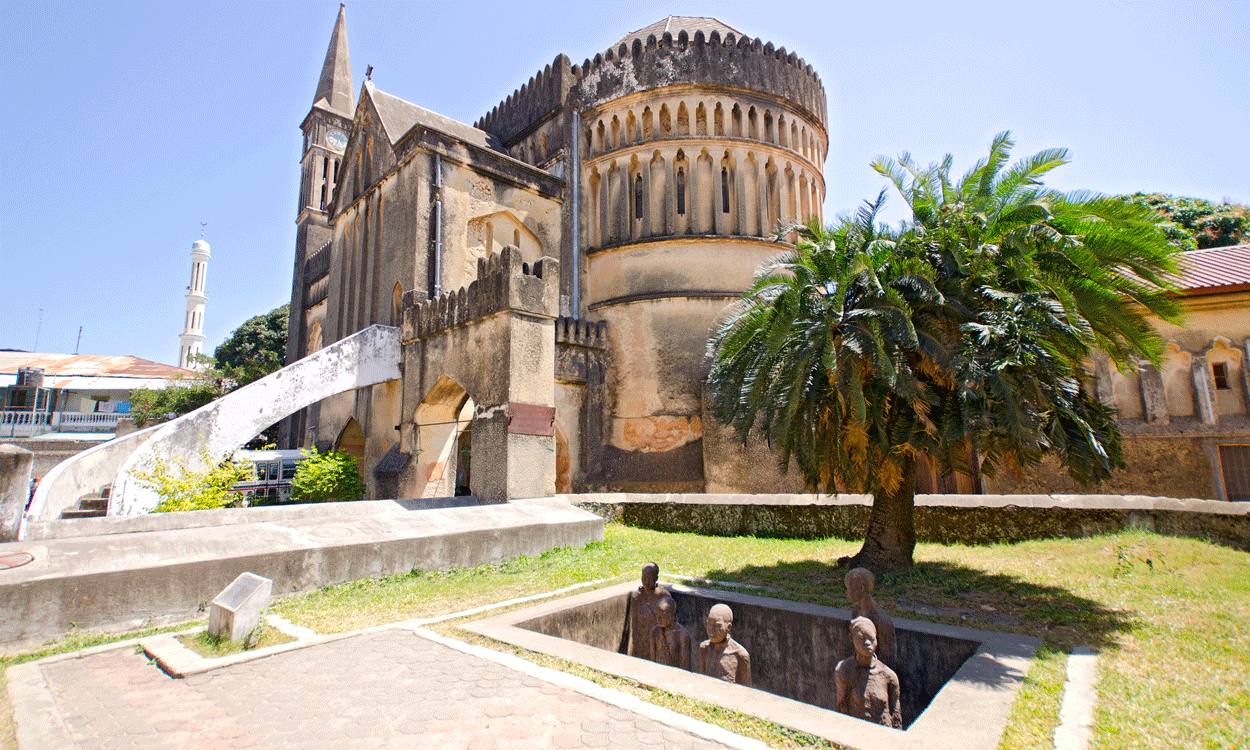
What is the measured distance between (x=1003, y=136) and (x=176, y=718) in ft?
28.1

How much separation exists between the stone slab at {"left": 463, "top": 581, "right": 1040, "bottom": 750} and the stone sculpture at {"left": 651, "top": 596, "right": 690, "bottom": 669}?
3.43ft

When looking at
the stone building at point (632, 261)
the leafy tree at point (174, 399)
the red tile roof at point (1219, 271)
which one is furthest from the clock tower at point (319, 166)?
the red tile roof at point (1219, 271)

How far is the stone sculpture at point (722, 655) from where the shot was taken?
452cm

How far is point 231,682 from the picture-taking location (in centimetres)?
393

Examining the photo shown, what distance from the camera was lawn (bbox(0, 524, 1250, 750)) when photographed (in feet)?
11.0

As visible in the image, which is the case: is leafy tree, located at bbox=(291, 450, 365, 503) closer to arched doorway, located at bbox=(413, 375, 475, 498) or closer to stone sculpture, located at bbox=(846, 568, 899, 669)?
arched doorway, located at bbox=(413, 375, 475, 498)

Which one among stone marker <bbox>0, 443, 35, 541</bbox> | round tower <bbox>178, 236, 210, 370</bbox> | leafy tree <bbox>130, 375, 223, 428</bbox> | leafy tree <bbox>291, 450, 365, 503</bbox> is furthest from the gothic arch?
round tower <bbox>178, 236, 210, 370</bbox>

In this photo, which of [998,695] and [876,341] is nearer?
[998,695]

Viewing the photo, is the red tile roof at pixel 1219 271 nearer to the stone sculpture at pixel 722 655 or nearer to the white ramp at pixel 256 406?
the stone sculpture at pixel 722 655

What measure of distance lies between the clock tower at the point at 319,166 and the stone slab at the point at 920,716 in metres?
24.1

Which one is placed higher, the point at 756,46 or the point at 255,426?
the point at 756,46

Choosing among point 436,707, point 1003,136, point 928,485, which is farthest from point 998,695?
point 928,485

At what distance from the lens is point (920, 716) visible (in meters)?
3.13

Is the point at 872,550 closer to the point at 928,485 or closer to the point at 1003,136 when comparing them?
the point at 1003,136
